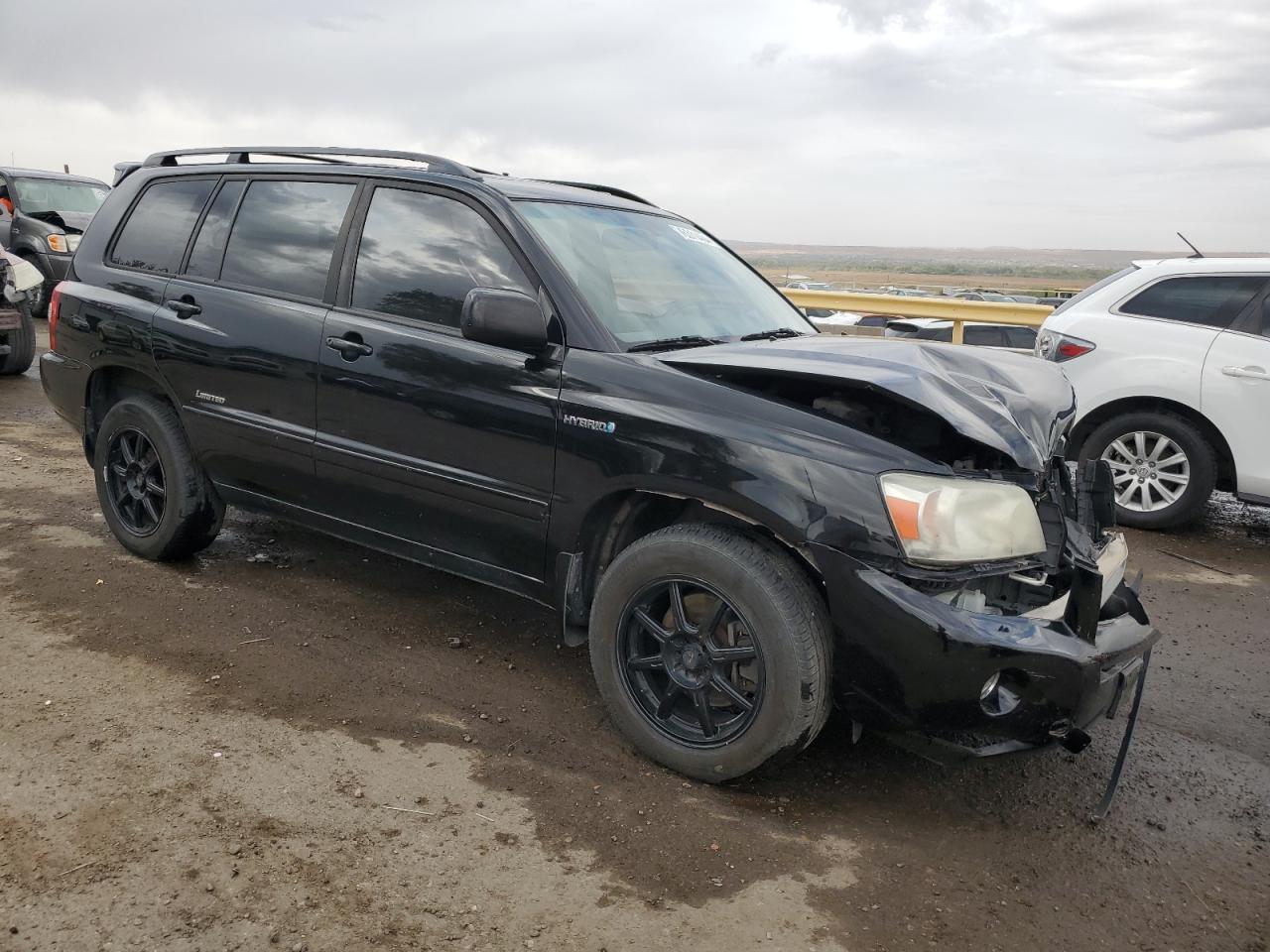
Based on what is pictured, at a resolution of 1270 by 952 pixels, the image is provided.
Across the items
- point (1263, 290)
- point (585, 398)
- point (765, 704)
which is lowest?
point (765, 704)

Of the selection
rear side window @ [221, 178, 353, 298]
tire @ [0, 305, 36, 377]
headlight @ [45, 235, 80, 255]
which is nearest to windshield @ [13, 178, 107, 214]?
headlight @ [45, 235, 80, 255]

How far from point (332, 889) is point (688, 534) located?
1335mm

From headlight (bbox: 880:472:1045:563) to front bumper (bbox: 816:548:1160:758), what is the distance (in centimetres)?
13

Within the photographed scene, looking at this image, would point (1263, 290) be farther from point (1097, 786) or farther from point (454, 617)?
point (454, 617)

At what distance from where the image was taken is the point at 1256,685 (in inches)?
166

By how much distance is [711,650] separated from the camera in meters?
3.07

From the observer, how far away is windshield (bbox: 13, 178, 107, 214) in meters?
14.0

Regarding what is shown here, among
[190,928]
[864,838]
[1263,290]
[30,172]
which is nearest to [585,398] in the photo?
[864,838]

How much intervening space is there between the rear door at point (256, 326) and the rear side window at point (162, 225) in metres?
0.10

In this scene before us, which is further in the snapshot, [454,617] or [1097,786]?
[454,617]

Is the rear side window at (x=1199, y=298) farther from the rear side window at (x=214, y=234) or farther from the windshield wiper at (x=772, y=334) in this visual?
the rear side window at (x=214, y=234)

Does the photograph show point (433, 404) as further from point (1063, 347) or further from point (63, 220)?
point (63, 220)

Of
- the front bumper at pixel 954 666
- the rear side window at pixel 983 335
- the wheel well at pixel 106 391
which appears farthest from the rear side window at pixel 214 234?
the rear side window at pixel 983 335

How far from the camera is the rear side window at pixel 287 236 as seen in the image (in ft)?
13.3
